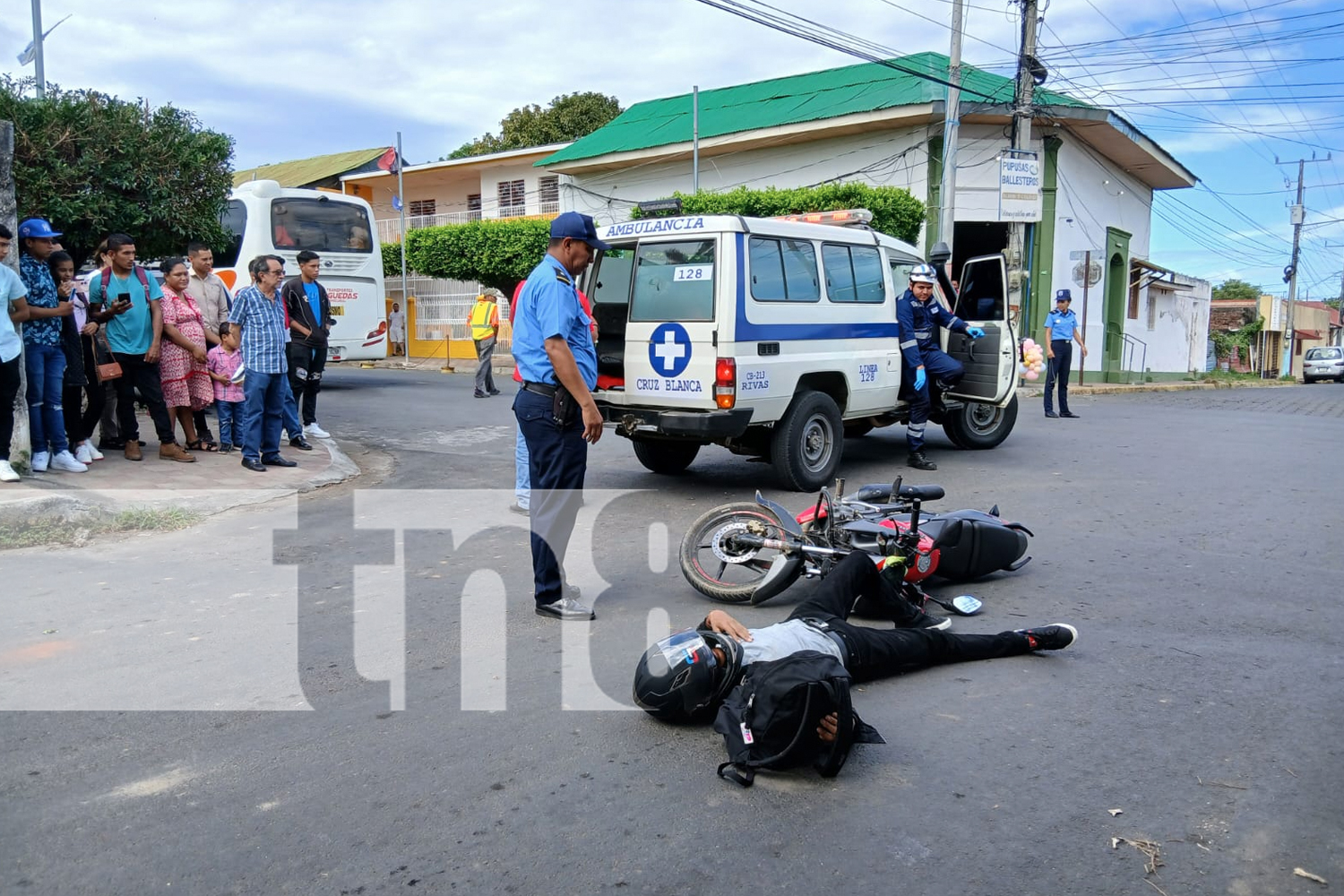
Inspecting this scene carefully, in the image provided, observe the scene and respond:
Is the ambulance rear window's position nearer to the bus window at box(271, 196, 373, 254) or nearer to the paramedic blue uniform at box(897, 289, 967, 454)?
the paramedic blue uniform at box(897, 289, 967, 454)

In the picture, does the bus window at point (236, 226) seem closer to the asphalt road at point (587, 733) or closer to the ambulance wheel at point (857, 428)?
the asphalt road at point (587, 733)

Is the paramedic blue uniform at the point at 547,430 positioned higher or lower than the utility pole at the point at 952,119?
lower

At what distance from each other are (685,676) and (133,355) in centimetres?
673

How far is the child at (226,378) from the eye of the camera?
9.12 metres

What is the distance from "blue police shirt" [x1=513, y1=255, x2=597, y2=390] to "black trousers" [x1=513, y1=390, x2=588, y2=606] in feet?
0.50

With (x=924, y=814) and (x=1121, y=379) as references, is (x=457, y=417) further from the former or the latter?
(x=1121, y=379)

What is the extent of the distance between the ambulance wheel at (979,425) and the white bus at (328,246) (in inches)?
386

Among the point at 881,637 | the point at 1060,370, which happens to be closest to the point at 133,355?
the point at 881,637

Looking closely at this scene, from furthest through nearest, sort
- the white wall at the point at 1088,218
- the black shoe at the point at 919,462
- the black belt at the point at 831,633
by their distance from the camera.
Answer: the white wall at the point at 1088,218 < the black shoe at the point at 919,462 < the black belt at the point at 831,633

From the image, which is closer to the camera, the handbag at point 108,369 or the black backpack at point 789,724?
the black backpack at point 789,724

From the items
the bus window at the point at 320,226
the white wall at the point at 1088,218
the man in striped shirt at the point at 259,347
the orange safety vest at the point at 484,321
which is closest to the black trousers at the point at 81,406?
the man in striped shirt at the point at 259,347

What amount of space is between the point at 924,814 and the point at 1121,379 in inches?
1023

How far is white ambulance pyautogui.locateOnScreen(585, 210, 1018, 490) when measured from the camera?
24.5 feet

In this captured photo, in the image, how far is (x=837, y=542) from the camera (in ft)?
17.3
